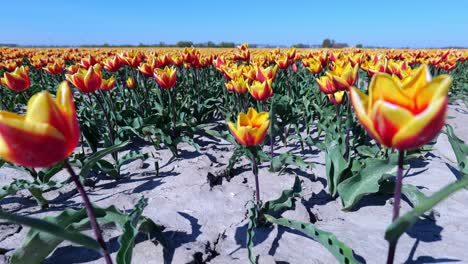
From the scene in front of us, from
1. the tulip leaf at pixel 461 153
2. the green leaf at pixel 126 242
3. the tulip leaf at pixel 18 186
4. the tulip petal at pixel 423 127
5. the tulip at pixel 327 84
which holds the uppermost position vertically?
the tulip petal at pixel 423 127

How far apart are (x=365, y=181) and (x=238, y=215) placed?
0.98 m

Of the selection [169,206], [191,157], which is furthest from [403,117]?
[191,157]

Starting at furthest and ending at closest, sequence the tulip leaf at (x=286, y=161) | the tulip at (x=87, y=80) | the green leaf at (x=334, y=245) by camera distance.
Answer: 1. the tulip at (x=87, y=80)
2. the tulip leaf at (x=286, y=161)
3. the green leaf at (x=334, y=245)

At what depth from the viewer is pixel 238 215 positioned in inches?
107

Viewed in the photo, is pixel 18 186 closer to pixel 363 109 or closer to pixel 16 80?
pixel 16 80

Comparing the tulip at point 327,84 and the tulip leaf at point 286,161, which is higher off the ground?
the tulip at point 327,84

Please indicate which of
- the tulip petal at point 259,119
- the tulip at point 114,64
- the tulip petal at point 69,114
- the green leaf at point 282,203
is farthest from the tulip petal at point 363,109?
the tulip at point 114,64

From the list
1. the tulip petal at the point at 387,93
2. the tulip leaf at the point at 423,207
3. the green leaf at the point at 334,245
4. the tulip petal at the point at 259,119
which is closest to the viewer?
the tulip leaf at the point at 423,207

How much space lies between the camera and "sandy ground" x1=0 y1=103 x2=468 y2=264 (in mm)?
2186

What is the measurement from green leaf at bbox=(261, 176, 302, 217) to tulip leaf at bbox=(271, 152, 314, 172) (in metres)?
0.62

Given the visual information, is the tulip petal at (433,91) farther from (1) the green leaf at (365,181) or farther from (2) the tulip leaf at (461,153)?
(2) the tulip leaf at (461,153)

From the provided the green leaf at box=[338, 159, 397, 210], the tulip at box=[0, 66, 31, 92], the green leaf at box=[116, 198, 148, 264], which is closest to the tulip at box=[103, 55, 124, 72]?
the tulip at box=[0, 66, 31, 92]

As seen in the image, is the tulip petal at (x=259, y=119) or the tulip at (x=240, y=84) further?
the tulip at (x=240, y=84)

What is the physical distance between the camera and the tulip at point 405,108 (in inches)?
38.8
